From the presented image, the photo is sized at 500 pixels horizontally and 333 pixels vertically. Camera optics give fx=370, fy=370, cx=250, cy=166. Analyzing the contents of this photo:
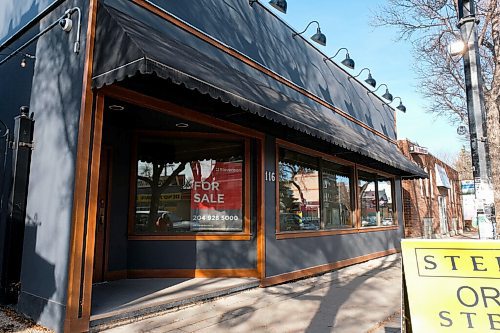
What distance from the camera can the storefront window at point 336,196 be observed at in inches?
356

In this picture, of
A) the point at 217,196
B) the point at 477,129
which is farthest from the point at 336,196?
the point at 477,129

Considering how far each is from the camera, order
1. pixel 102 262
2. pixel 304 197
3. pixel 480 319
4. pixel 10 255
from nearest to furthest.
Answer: pixel 480 319 < pixel 10 255 < pixel 102 262 < pixel 304 197

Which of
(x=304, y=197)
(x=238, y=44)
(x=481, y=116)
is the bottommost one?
(x=304, y=197)

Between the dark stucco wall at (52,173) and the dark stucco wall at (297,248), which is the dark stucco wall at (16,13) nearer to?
the dark stucco wall at (52,173)

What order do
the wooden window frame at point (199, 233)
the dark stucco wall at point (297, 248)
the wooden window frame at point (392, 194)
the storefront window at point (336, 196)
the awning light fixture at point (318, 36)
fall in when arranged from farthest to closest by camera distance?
1. the wooden window frame at point (392, 194)
2. the storefront window at point (336, 196)
3. the awning light fixture at point (318, 36)
4. the dark stucco wall at point (297, 248)
5. the wooden window frame at point (199, 233)

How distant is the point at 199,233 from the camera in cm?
673

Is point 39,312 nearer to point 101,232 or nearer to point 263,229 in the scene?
point 101,232

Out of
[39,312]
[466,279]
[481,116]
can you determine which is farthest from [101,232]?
[481,116]

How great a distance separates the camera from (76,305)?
397 cm

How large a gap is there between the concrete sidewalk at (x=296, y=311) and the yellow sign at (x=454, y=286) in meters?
1.43

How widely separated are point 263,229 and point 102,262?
2.80 m

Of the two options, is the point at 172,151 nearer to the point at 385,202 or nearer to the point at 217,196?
the point at 217,196

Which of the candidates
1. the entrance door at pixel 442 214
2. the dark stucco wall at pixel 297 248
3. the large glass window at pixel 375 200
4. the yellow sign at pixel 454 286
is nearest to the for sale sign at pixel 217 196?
the dark stucco wall at pixel 297 248

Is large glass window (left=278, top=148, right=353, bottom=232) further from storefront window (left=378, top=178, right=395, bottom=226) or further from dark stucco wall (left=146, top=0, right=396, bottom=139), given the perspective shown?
storefront window (left=378, top=178, right=395, bottom=226)
